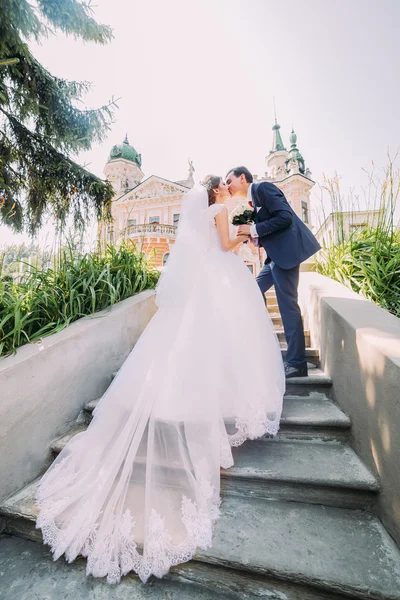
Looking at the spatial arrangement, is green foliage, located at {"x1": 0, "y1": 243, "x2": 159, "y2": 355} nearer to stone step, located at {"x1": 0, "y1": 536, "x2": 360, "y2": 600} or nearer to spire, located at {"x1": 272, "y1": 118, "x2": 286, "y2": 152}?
stone step, located at {"x1": 0, "y1": 536, "x2": 360, "y2": 600}

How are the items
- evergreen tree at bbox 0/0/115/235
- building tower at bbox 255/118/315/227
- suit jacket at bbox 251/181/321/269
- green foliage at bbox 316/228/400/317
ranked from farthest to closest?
1. building tower at bbox 255/118/315/227
2. evergreen tree at bbox 0/0/115/235
3. green foliage at bbox 316/228/400/317
4. suit jacket at bbox 251/181/321/269

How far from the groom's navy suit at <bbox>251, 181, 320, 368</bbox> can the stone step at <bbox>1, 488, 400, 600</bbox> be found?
1.16 meters

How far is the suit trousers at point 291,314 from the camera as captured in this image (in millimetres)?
2303

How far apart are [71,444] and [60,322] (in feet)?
3.18

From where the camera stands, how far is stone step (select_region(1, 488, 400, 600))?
3.25 feet

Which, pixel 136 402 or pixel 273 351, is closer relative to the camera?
pixel 136 402

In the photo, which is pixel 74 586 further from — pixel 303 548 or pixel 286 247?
pixel 286 247

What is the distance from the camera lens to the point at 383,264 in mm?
2633

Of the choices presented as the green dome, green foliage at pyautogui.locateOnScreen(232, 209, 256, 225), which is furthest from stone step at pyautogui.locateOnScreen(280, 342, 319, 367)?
the green dome

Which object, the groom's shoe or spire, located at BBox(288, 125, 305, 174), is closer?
the groom's shoe

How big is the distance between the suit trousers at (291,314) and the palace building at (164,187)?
1666 cm

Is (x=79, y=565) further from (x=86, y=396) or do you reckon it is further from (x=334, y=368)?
(x=334, y=368)

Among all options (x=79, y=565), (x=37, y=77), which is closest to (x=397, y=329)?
(x=79, y=565)

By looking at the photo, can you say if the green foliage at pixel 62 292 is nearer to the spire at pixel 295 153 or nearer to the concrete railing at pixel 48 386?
the concrete railing at pixel 48 386
